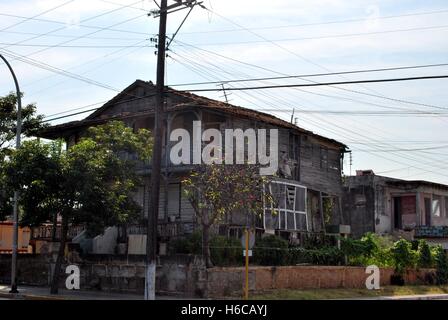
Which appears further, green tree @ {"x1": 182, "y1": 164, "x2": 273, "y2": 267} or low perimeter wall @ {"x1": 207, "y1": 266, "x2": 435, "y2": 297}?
green tree @ {"x1": 182, "y1": 164, "x2": 273, "y2": 267}

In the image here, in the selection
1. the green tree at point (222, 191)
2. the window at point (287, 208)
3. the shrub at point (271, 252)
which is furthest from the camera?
the window at point (287, 208)

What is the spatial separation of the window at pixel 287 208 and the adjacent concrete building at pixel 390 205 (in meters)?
12.2

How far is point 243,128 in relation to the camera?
104ft

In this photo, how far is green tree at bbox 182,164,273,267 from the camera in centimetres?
2456

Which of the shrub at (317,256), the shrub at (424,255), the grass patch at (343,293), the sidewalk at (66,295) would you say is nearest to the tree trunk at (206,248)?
the sidewalk at (66,295)

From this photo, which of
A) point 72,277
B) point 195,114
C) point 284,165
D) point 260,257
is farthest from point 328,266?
point 72,277

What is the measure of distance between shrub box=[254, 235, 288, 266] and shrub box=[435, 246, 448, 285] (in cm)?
1266

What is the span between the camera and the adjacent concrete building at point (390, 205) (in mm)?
45188

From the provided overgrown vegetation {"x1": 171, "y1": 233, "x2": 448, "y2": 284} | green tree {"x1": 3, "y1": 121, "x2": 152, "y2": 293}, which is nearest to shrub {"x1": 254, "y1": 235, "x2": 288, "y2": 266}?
overgrown vegetation {"x1": 171, "y1": 233, "x2": 448, "y2": 284}

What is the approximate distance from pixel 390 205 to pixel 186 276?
2748 centimetres

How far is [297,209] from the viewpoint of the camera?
111 feet

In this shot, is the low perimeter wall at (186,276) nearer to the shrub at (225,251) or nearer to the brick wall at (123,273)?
the brick wall at (123,273)

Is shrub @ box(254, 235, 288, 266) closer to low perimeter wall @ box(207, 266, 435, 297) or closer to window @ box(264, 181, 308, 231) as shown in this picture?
low perimeter wall @ box(207, 266, 435, 297)

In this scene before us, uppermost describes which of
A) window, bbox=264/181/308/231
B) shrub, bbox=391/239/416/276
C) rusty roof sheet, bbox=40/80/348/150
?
rusty roof sheet, bbox=40/80/348/150
